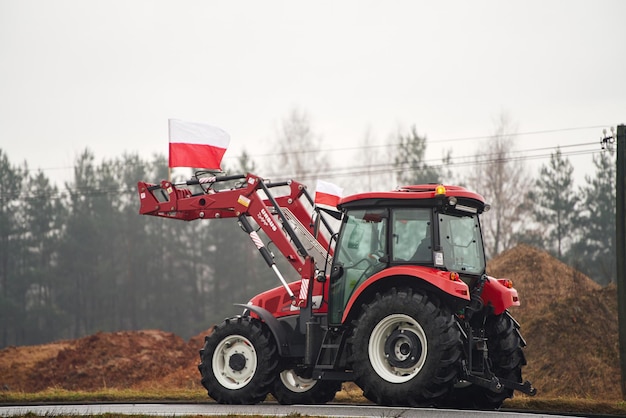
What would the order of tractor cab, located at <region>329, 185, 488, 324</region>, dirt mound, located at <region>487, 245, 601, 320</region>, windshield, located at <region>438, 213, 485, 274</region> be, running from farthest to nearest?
dirt mound, located at <region>487, 245, 601, 320</region>, windshield, located at <region>438, 213, 485, 274</region>, tractor cab, located at <region>329, 185, 488, 324</region>

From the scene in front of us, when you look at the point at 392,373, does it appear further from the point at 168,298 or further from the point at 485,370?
the point at 168,298

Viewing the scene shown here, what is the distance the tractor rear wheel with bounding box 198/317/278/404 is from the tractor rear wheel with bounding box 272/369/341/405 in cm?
62

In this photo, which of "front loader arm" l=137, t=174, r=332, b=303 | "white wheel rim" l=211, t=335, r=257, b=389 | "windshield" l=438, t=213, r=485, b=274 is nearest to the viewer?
"windshield" l=438, t=213, r=485, b=274

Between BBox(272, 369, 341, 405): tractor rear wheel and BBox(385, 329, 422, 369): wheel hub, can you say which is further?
BBox(272, 369, 341, 405): tractor rear wheel

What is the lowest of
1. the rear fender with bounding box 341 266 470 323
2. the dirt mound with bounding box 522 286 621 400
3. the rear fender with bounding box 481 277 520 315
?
the dirt mound with bounding box 522 286 621 400

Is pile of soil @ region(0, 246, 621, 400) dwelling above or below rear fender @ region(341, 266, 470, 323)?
below

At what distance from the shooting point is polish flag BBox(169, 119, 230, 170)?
15.1 metres

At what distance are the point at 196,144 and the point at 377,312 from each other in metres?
4.98

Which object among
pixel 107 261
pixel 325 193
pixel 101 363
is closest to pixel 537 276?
pixel 101 363

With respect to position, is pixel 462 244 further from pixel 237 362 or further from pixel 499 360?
pixel 237 362

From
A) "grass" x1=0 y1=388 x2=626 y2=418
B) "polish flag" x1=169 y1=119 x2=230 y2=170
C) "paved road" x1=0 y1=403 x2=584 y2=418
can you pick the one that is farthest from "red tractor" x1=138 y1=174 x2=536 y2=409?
"grass" x1=0 y1=388 x2=626 y2=418

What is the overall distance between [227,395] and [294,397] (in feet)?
3.67

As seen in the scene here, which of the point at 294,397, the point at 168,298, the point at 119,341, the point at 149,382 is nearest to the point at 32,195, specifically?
the point at 168,298

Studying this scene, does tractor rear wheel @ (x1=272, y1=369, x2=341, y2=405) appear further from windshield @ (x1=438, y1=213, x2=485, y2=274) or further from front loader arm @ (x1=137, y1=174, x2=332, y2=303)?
windshield @ (x1=438, y1=213, x2=485, y2=274)
